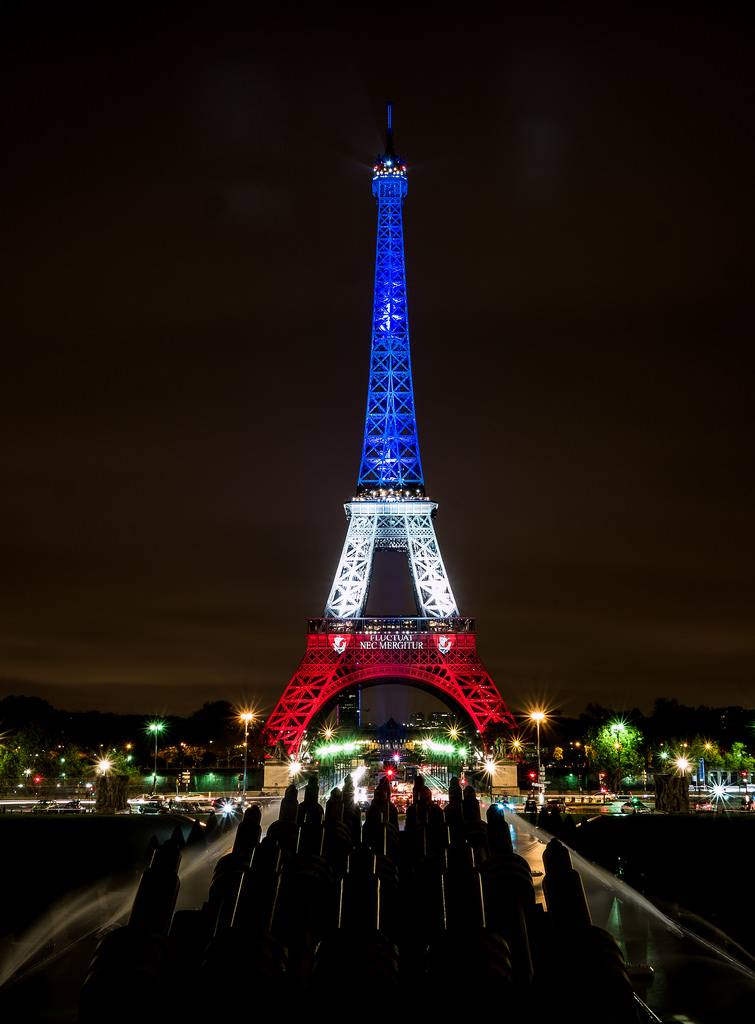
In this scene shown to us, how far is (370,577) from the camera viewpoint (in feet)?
276

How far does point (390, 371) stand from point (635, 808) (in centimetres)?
4776

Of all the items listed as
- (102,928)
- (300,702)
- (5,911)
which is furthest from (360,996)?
(300,702)

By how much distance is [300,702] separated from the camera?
73.1 meters

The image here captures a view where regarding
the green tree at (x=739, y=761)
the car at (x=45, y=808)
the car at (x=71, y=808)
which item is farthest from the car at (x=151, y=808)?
the green tree at (x=739, y=761)

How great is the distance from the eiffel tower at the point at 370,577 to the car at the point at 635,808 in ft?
53.3

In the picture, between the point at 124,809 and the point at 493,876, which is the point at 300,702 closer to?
the point at 124,809

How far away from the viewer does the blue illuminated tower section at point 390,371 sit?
8575cm

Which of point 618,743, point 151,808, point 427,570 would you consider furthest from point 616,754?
point 151,808

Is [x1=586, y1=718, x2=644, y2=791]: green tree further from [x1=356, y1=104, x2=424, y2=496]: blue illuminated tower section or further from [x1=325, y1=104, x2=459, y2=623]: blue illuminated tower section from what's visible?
[x1=356, y1=104, x2=424, y2=496]: blue illuminated tower section

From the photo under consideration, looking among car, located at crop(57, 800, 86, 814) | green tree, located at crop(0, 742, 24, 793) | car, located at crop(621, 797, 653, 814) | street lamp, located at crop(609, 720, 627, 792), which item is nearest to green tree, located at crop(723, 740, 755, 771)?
street lamp, located at crop(609, 720, 627, 792)

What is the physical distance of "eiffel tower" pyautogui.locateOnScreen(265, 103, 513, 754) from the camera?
246 feet

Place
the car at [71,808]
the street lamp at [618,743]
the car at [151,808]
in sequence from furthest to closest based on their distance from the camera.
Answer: the street lamp at [618,743]
the car at [71,808]
the car at [151,808]

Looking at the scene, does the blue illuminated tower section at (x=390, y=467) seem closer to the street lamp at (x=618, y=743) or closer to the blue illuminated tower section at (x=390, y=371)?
the blue illuminated tower section at (x=390, y=371)

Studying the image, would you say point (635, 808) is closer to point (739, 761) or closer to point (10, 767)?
point (739, 761)
